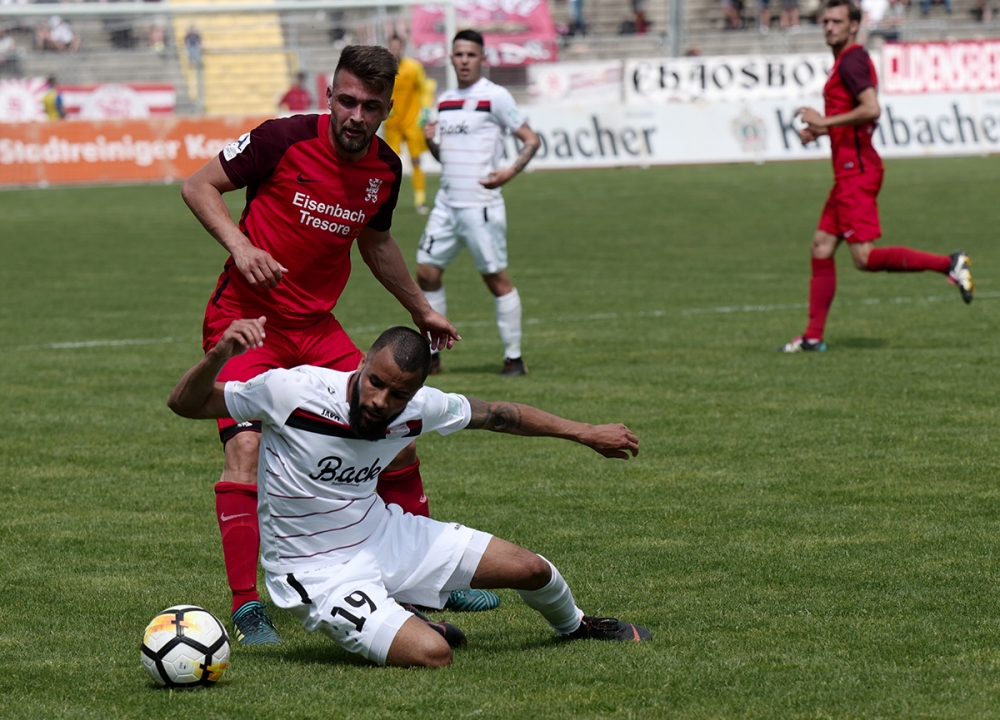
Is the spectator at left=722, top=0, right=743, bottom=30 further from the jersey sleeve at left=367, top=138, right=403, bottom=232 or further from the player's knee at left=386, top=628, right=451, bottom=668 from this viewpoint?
the player's knee at left=386, top=628, right=451, bottom=668

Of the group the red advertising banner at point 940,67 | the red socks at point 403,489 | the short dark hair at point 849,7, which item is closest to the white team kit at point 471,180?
the short dark hair at point 849,7

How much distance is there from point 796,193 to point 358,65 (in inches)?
846

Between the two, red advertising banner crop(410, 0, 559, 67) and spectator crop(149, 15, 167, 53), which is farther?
red advertising banner crop(410, 0, 559, 67)

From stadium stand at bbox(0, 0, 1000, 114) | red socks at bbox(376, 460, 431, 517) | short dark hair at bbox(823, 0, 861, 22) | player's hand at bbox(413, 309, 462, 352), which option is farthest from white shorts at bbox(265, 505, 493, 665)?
stadium stand at bbox(0, 0, 1000, 114)

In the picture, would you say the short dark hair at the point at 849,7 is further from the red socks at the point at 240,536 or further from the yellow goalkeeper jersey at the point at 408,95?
the yellow goalkeeper jersey at the point at 408,95

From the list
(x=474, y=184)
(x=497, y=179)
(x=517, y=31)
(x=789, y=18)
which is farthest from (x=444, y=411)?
(x=517, y=31)

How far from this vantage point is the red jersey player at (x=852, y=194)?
11.0m

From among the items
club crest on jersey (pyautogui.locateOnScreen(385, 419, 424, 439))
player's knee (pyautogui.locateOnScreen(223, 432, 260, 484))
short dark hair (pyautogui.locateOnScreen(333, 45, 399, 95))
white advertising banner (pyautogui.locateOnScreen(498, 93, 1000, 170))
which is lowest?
white advertising banner (pyautogui.locateOnScreen(498, 93, 1000, 170))

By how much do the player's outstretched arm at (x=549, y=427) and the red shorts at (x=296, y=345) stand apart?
1.00 metres

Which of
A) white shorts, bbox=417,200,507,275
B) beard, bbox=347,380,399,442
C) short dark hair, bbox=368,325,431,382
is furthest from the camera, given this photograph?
white shorts, bbox=417,200,507,275

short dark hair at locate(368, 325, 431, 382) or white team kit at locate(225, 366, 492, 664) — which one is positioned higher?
short dark hair at locate(368, 325, 431, 382)

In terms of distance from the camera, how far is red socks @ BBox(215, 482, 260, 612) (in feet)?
17.3

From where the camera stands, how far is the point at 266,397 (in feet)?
15.7

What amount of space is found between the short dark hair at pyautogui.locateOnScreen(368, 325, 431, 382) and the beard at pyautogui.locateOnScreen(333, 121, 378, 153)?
1.18 meters
